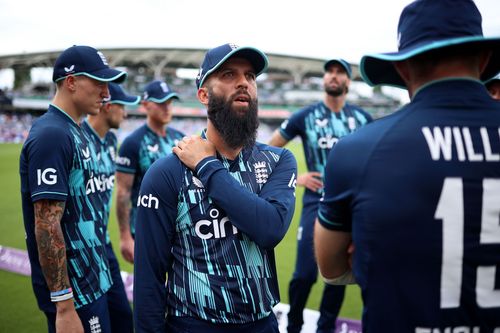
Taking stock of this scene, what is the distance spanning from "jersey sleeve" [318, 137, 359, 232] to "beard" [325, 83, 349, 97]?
10.8 ft

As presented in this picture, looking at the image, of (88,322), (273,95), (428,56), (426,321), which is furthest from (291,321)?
(273,95)

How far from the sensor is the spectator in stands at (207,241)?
6.23 feet

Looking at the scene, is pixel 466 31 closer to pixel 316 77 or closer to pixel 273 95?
pixel 273 95

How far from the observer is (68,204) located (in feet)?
8.77

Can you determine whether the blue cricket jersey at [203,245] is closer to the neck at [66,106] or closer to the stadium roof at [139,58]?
the neck at [66,106]

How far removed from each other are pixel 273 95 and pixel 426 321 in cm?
6541

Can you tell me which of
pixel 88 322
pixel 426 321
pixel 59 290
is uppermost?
pixel 426 321

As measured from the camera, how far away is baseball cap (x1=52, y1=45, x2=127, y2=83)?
9.52 feet

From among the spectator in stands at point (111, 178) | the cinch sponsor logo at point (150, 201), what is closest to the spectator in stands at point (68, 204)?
the spectator in stands at point (111, 178)

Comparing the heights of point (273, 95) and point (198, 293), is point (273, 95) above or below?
above

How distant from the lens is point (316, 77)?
69.6 metres

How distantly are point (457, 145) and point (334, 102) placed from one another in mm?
3498

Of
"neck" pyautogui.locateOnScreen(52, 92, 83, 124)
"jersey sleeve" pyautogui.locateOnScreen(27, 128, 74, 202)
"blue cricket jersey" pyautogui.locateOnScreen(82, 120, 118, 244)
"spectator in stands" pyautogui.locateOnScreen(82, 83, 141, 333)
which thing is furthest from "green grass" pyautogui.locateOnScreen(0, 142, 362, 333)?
"neck" pyautogui.locateOnScreen(52, 92, 83, 124)

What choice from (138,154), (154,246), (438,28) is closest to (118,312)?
(154,246)
